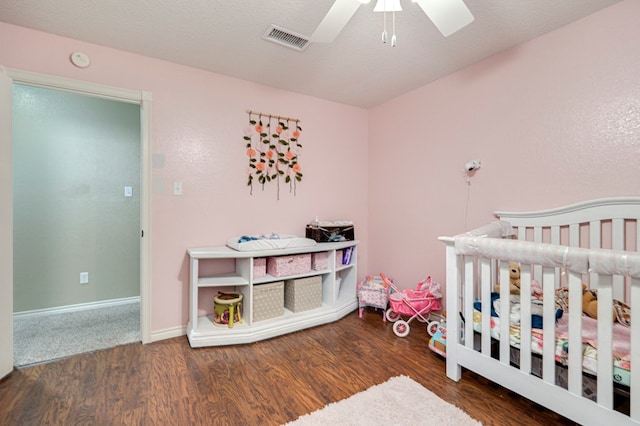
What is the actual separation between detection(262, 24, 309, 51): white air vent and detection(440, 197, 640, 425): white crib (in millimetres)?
1707

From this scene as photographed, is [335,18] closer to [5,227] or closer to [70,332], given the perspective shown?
[5,227]

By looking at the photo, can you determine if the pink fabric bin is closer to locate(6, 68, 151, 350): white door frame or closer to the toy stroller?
locate(6, 68, 151, 350): white door frame

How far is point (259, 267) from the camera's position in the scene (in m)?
2.46

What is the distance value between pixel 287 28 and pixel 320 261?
1.88 m

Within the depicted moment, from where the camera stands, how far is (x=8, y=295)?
1.87 m

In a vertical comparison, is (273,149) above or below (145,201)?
above

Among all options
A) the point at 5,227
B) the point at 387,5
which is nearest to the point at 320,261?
the point at 387,5

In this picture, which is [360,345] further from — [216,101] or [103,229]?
[103,229]

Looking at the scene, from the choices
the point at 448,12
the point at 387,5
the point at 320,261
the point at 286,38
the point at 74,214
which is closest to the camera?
the point at 448,12

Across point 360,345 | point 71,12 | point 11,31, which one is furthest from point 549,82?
point 11,31

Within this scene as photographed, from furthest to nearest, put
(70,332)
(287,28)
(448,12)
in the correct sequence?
(70,332), (287,28), (448,12)

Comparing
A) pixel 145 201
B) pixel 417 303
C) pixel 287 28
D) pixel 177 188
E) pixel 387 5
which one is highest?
pixel 287 28

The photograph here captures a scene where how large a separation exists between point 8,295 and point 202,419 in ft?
5.00

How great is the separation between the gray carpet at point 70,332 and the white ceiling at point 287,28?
89.0 inches
